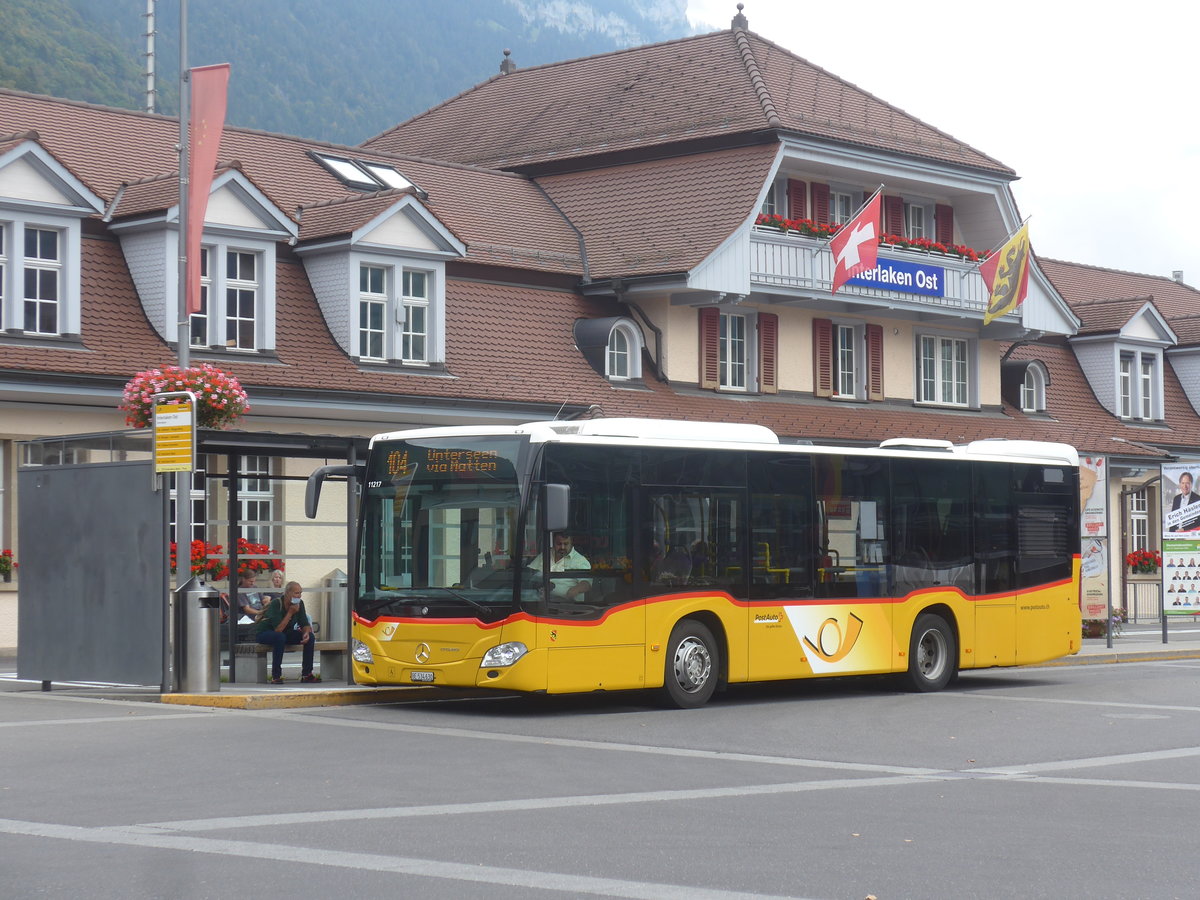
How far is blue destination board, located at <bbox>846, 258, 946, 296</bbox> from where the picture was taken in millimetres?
37125

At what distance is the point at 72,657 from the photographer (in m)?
19.6

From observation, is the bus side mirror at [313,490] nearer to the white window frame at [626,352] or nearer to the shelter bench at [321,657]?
the shelter bench at [321,657]

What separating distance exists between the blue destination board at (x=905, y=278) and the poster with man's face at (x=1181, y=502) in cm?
759

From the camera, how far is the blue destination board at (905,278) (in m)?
37.1

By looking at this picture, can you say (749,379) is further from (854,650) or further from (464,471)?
(464,471)

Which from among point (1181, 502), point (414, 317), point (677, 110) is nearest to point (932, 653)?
point (1181, 502)

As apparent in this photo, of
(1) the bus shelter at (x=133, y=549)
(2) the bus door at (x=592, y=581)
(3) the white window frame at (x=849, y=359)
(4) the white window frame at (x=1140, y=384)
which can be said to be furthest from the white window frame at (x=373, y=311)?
(4) the white window frame at (x=1140, y=384)

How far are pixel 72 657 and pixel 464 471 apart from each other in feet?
16.3

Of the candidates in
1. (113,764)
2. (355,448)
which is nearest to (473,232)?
(355,448)

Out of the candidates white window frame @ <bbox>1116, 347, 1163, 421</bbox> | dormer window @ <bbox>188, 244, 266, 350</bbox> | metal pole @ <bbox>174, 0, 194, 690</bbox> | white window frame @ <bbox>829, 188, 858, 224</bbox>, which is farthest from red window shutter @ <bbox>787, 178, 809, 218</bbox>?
metal pole @ <bbox>174, 0, 194, 690</bbox>

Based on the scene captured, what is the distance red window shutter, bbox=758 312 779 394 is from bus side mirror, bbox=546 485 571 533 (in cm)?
1982

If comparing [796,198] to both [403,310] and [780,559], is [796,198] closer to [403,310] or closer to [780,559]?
[403,310]

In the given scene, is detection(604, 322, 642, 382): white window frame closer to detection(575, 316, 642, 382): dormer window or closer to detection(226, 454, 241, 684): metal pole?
detection(575, 316, 642, 382): dormer window

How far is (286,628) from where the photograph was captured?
20828 mm
